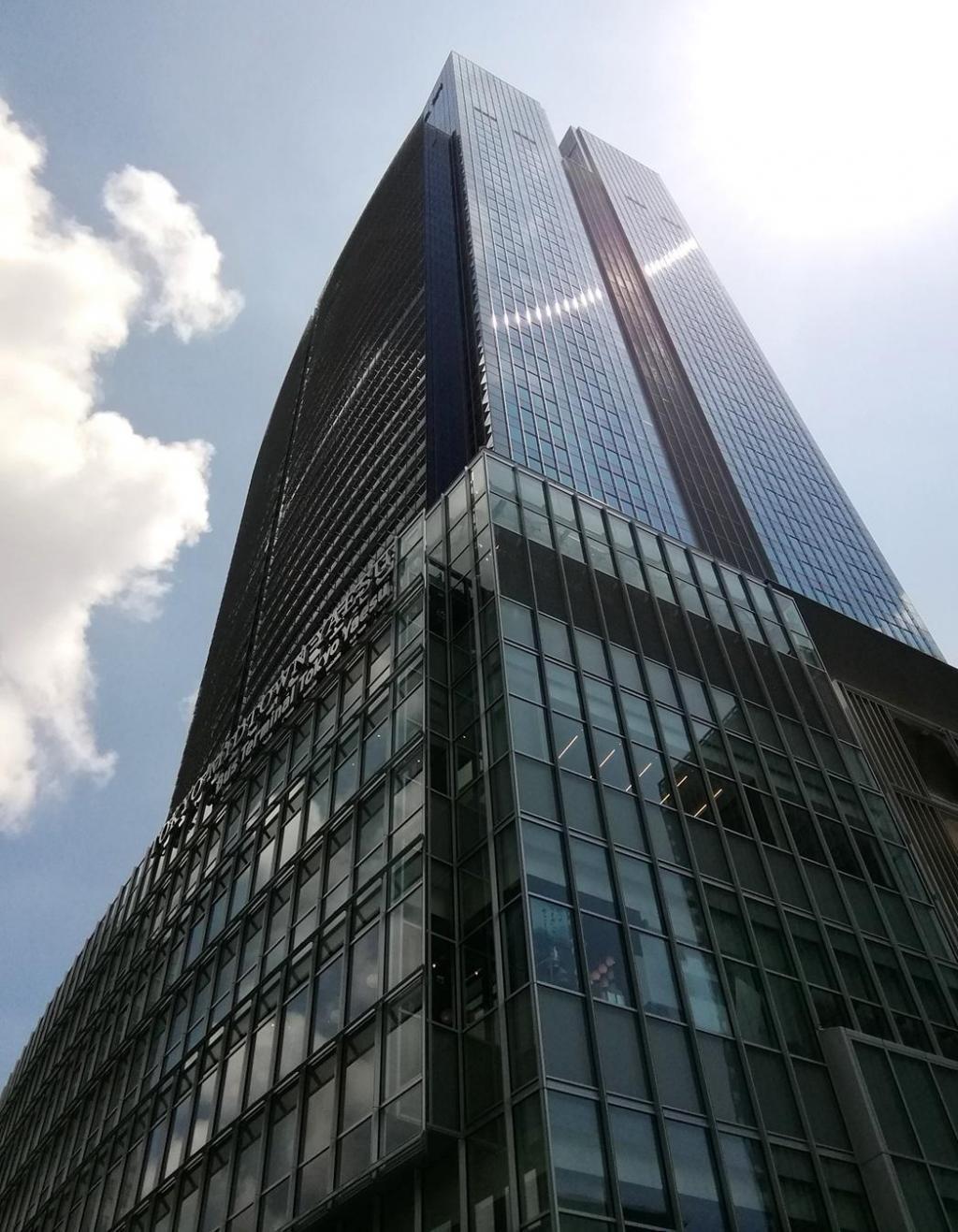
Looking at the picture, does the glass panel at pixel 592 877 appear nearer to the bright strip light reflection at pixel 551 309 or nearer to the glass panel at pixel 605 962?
the glass panel at pixel 605 962

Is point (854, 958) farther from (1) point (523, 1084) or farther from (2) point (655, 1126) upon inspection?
(1) point (523, 1084)

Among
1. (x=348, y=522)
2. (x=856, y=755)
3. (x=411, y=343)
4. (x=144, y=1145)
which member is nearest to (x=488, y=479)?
(x=856, y=755)

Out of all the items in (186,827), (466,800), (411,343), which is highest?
(411,343)

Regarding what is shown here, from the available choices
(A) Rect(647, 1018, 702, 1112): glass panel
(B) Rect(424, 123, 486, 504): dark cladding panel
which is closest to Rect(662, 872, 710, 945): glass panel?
(A) Rect(647, 1018, 702, 1112): glass panel

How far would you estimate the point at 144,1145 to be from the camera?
30.7m

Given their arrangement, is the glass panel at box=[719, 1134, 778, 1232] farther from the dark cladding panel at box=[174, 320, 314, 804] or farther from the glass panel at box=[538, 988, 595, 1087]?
the dark cladding panel at box=[174, 320, 314, 804]

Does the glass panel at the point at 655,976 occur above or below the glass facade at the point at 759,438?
below

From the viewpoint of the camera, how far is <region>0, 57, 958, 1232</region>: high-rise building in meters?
19.8

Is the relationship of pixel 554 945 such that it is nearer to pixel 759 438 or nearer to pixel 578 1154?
pixel 578 1154

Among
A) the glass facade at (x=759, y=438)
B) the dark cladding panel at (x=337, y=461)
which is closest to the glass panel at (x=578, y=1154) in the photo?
the dark cladding panel at (x=337, y=461)

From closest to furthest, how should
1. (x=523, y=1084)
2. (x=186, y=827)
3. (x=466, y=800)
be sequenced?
(x=523, y=1084) → (x=466, y=800) → (x=186, y=827)

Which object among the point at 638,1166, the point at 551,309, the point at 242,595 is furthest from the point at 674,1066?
the point at 242,595

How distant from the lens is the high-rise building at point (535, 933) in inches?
781

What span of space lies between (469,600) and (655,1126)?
14673 mm
